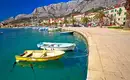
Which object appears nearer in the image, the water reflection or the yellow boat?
the water reflection

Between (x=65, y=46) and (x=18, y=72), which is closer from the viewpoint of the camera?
(x=18, y=72)

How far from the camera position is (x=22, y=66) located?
61.1 feet

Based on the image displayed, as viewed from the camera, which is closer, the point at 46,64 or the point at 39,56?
the point at 46,64

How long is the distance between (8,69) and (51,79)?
231 inches

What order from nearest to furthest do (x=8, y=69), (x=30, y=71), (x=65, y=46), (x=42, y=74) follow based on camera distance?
(x=42, y=74)
(x=30, y=71)
(x=8, y=69)
(x=65, y=46)

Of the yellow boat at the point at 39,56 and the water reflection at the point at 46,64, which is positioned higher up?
the yellow boat at the point at 39,56

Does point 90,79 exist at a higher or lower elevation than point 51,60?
higher

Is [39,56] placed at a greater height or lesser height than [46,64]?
greater

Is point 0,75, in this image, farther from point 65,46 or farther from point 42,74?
point 65,46

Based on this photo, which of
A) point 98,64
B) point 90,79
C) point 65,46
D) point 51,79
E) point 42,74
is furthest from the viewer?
point 65,46

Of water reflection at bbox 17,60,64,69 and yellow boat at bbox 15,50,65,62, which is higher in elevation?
yellow boat at bbox 15,50,65,62

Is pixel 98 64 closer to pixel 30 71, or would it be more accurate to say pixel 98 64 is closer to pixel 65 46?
pixel 30 71

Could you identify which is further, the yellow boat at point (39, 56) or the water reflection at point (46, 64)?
the yellow boat at point (39, 56)

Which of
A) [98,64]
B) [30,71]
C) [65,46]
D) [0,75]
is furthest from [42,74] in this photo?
[65,46]
